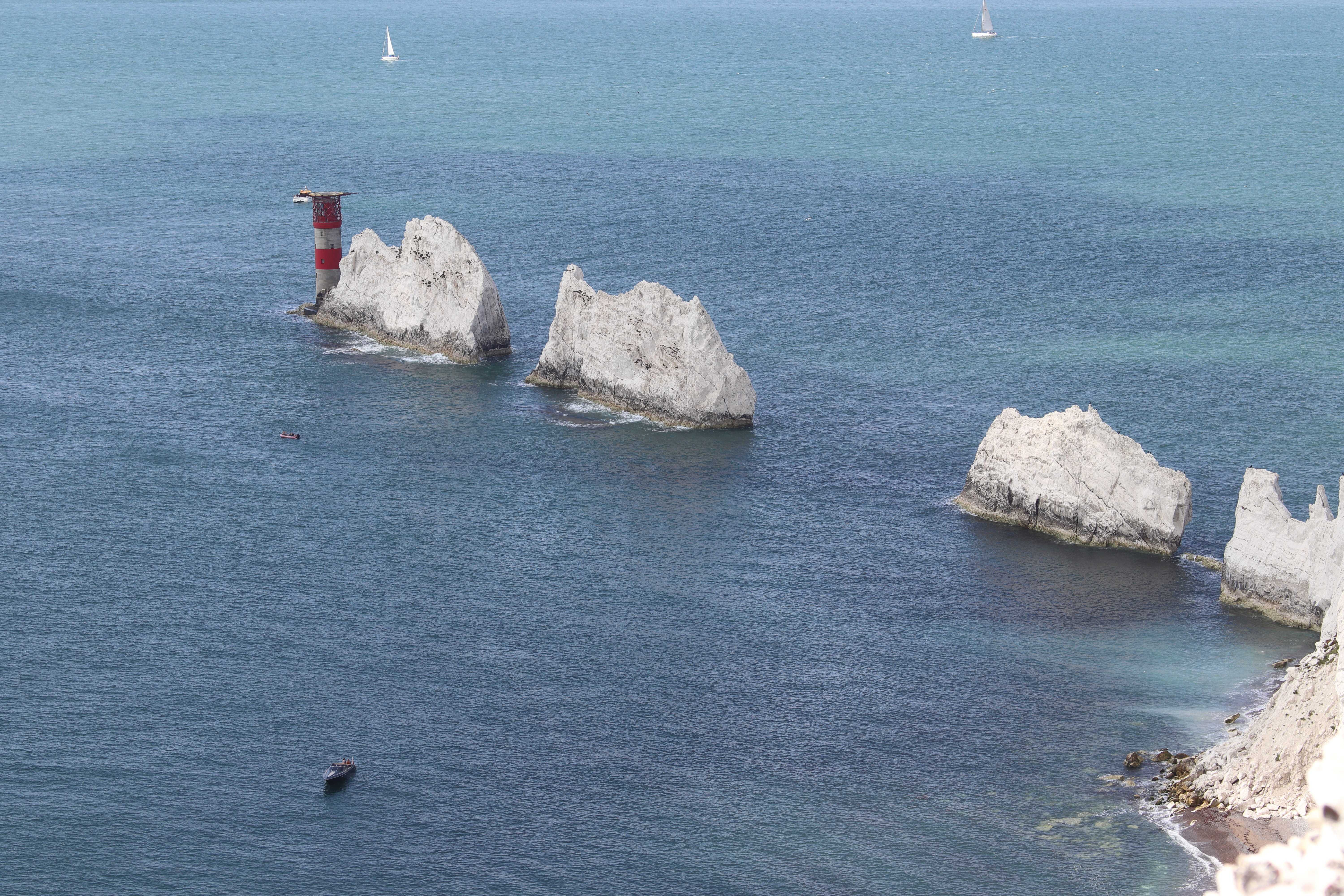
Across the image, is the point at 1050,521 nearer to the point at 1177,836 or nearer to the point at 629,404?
the point at 1177,836

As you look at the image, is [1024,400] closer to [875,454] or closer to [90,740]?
[875,454]

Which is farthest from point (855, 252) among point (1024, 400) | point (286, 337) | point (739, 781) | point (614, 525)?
point (739, 781)

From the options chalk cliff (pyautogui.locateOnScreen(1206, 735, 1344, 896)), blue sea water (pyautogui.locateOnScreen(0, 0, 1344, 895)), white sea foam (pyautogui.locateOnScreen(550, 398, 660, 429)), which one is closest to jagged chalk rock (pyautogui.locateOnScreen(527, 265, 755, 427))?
white sea foam (pyautogui.locateOnScreen(550, 398, 660, 429))

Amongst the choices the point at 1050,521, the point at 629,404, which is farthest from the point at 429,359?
the point at 1050,521

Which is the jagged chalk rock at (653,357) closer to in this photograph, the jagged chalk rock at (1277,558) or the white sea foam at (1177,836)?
the jagged chalk rock at (1277,558)

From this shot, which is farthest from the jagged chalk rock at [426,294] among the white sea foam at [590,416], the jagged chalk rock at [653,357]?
the white sea foam at [590,416]

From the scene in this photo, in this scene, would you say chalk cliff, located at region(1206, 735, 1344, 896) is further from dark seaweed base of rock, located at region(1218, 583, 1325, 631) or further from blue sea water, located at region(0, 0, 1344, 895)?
dark seaweed base of rock, located at region(1218, 583, 1325, 631)
